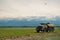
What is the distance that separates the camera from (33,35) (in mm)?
2354

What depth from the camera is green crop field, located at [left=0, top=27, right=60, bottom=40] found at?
7.39 ft

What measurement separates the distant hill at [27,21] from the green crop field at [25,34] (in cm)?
9

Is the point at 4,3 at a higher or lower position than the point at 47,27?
higher

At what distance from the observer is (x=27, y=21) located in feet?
7.80

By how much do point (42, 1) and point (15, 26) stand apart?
2.11ft

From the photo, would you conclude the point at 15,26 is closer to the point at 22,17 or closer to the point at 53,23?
the point at 22,17

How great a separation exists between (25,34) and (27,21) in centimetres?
22

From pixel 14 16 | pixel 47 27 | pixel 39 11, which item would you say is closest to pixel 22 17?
pixel 14 16

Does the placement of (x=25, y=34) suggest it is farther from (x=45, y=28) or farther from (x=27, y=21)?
(x=45, y=28)

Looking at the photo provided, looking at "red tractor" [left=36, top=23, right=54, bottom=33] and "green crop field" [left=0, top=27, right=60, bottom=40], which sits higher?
"red tractor" [left=36, top=23, right=54, bottom=33]

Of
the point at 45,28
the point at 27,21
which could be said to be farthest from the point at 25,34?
the point at 45,28

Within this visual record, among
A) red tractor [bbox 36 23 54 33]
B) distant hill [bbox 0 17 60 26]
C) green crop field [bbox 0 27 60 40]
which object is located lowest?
green crop field [bbox 0 27 60 40]

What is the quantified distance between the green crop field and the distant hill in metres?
0.09

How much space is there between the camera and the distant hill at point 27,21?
2354 millimetres
